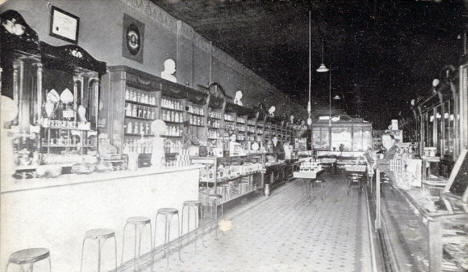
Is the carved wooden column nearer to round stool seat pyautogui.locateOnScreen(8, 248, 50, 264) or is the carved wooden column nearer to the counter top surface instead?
the counter top surface

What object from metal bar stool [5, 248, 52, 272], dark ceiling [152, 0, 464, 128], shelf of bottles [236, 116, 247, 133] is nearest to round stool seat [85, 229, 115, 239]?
metal bar stool [5, 248, 52, 272]

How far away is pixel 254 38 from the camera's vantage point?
847 centimetres

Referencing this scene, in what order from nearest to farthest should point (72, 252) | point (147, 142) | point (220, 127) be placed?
1. point (72, 252)
2. point (147, 142)
3. point (220, 127)

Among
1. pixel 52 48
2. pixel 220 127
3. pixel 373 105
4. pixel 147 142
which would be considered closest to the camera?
pixel 52 48

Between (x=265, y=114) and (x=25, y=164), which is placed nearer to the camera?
(x=25, y=164)

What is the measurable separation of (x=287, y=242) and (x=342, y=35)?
5307 mm

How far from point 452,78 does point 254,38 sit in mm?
4548

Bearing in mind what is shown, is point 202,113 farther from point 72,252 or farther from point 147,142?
point 72,252

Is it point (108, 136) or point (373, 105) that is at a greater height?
point (373, 105)

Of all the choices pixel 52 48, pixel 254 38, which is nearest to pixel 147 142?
pixel 52 48

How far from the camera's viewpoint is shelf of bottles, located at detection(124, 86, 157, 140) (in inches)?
222

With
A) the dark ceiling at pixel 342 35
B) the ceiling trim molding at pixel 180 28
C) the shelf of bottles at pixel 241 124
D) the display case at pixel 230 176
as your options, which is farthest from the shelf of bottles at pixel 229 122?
the dark ceiling at pixel 342 35

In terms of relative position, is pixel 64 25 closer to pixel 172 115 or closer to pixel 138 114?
pixel 138 114

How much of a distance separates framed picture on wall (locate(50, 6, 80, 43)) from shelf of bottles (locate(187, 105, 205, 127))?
119 inches
